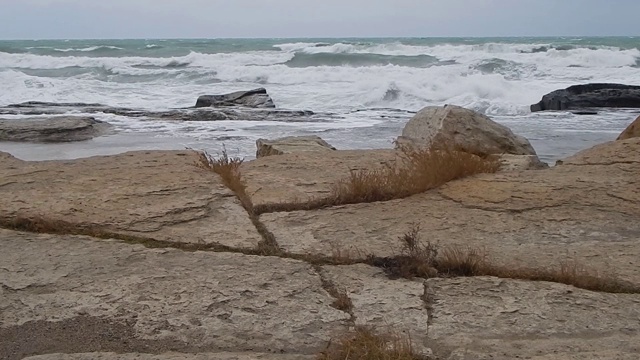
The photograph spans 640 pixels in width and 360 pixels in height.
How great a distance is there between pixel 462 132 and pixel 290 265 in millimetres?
4245

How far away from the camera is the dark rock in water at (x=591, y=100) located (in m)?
19.5

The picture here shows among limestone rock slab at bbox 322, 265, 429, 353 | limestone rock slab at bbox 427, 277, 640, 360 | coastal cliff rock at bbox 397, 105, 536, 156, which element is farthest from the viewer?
coastal cliff rock at bbox 397, 105, 536, 156

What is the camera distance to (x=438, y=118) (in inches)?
270

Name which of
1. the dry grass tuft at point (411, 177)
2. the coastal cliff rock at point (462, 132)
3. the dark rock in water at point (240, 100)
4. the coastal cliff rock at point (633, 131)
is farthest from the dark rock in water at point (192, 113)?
the dry grass tuft at point (411, 177)

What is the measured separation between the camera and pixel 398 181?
12.7 ft

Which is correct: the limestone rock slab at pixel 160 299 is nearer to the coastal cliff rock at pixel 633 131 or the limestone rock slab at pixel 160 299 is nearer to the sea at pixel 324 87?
the coastal cliff rock at pixel 633 131

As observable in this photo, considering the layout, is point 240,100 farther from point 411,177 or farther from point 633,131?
point 411,177

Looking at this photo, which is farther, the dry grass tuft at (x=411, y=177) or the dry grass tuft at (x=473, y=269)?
the dry grass tuft at (x=411, y=177)

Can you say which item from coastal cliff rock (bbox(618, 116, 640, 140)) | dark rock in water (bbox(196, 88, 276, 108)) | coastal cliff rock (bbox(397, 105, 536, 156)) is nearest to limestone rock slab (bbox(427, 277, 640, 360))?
coastal cliff rock (bbox(397, 105, 536, 156))

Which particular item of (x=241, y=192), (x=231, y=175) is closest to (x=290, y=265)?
(x=241, y=192)

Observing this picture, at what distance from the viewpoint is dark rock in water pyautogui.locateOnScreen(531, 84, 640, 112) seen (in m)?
19.5

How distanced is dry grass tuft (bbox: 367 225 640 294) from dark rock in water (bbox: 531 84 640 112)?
17790 mm

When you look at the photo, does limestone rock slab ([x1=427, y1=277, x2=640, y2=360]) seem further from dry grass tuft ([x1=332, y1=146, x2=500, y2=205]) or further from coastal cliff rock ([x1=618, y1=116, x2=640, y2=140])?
coastal cliff rock ([x1=618, y1=116, x2=640, y2=140])

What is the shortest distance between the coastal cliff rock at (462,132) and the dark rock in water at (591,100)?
1324 cm
